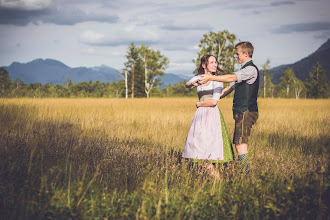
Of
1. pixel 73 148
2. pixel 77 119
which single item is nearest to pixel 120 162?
pixel 73 148

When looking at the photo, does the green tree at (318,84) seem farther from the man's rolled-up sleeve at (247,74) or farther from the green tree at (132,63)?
the man's rolled-up sleeve at (247,74)

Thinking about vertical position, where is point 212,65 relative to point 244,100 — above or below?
above

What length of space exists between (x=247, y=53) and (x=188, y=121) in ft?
21.1

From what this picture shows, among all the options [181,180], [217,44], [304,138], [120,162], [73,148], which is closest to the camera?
[181,180]

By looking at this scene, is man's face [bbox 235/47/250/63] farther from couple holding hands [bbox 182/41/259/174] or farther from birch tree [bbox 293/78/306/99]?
birch tree [bbox 293/78/306/99]

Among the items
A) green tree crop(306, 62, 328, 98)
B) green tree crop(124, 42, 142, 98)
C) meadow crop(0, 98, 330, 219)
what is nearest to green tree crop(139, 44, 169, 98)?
green tree crop(124, 42, 142, 98)

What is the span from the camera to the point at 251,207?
308 cm

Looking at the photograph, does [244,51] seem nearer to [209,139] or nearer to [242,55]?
[242,55]

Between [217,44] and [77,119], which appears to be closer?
[77,119]

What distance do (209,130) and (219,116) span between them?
28 centimetres

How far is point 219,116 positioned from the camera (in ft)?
13.4

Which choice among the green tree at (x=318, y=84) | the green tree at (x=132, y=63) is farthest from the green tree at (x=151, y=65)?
the green tree at (x=318, y=84)

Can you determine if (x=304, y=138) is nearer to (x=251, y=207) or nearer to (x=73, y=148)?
(x=251, y=207)

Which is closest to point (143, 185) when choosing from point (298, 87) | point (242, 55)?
point (242, 55)
